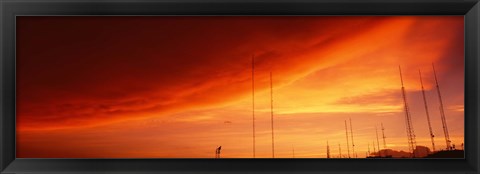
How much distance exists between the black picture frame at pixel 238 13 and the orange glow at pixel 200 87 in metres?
0.04

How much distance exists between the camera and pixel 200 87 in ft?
11.3

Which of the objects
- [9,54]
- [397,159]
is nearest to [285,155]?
[397,159]

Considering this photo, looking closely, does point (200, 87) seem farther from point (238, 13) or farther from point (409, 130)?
point (409, 130)

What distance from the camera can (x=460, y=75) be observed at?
11.2 feet

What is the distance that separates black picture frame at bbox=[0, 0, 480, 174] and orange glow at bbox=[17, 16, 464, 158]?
0.04 meters

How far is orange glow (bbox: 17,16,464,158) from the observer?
135 inches

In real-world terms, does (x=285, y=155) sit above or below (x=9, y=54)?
below

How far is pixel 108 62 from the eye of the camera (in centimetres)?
345

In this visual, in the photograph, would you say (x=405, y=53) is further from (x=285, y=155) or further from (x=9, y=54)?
(x=9, y=54)

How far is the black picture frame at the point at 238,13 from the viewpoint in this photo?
3385mm

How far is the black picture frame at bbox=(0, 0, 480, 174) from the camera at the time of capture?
133 inches

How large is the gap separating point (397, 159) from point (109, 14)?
1.35 m

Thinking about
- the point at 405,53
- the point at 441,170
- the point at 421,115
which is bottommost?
the point at 441,170

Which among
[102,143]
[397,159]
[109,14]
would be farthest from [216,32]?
[397,159]
